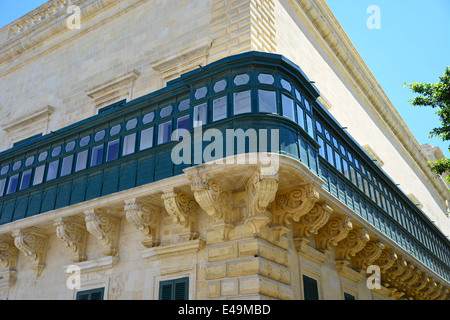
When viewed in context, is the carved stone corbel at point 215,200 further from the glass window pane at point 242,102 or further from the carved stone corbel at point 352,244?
the carved stone corbel at point 352,244

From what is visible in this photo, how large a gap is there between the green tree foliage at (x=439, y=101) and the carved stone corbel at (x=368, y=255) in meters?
3.86

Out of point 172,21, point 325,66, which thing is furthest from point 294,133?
point 325,66

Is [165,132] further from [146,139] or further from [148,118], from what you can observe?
[148,118]

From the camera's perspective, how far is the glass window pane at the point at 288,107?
10.9 meters

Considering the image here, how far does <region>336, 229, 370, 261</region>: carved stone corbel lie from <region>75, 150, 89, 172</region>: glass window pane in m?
8.09

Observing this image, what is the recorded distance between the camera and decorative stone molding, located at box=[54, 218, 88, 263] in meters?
12.6

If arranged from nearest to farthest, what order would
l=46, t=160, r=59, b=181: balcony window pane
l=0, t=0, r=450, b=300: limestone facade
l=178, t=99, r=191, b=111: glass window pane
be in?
l=0, t=0, r=450, b=300: limestone facade, l=178, t=99, r=191, b=111: glass window pane, l=46, t=160, r=59, b=181: balcony window pane

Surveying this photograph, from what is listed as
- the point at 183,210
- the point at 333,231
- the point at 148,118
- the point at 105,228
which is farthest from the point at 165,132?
the point at 333,231

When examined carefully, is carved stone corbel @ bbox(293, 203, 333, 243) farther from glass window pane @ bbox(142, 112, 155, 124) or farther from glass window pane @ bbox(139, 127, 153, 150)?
glass window pane @ bbox(142, 112, 155, 124)

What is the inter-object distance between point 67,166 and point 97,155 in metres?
1.21

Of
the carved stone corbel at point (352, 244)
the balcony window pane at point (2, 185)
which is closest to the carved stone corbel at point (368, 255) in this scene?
the carved stone corbel at point (352, 244)

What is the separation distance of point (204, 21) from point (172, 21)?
5.17 feet

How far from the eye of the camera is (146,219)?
11.5 metres

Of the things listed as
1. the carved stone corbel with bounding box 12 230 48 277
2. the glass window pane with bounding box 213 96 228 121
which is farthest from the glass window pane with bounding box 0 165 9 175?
the glass window pane with bounding box 213 96 228 121
